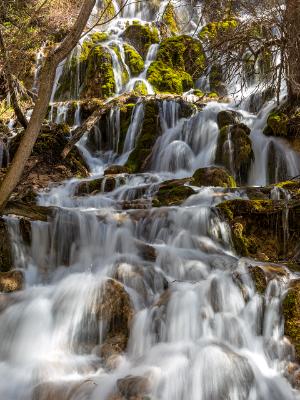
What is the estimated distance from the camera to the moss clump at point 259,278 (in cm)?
510

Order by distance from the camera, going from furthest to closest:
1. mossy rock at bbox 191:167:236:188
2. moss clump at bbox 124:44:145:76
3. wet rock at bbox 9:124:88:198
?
moss clump at bbox 124:44:145:76
wet rock at bbox 9:124:88:198
mossy rock at bbox 191:167:236:188

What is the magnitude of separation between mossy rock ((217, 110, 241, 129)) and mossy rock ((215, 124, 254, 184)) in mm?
1369

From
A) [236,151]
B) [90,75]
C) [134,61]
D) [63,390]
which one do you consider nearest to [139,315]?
[63,390]

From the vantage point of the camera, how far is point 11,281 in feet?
18.3

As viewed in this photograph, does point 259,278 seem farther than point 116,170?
No

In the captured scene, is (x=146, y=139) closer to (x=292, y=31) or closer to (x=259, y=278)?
(x=292, y=31)

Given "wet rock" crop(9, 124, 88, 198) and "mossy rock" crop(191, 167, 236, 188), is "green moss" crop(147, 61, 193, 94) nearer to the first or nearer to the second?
"wet rock" crop(9, 124, 88, 198)

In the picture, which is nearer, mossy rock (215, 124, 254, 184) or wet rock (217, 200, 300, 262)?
wet rock (217, 200, 300, 262)

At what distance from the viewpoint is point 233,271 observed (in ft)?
17.9

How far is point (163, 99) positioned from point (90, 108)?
338 centimetres

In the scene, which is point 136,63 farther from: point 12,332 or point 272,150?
point 12,332

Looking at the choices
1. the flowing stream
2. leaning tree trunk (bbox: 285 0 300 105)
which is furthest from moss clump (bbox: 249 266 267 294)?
leaning tree trunk (bbox: 285 0 300 105)

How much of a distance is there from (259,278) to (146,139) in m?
9.60

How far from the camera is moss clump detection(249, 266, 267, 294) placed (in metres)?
5.10
